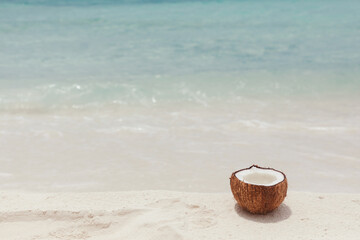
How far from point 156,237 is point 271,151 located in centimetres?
206

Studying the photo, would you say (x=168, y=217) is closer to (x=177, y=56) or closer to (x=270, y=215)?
(x=270, y=215)

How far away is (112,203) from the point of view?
3.34m

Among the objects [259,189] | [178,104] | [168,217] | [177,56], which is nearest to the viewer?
[259,189]

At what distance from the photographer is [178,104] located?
20.7 ft

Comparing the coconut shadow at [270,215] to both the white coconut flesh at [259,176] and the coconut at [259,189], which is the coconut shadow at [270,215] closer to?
the coconut at [259,189]

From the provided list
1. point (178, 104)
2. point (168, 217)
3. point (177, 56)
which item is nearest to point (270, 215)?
point (168, 217)

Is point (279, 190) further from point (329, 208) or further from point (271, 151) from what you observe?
point (271, 151)

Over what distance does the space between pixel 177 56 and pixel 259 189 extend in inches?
243

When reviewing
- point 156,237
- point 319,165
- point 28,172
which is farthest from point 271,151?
point 28,172

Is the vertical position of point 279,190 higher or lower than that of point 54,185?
higher

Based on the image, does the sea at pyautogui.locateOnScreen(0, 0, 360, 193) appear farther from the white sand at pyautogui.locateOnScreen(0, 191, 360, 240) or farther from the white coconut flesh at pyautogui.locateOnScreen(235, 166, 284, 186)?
the white coconut flesh at pyautogui.locateOnScreen(235, 166, 284, 186)

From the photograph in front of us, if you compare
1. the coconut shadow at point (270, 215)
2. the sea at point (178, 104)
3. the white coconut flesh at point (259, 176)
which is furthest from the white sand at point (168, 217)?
the sea at point (178, 104)

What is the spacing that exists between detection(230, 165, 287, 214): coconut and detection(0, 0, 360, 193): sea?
0.68 m

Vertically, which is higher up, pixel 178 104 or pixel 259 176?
pixel 259 176
